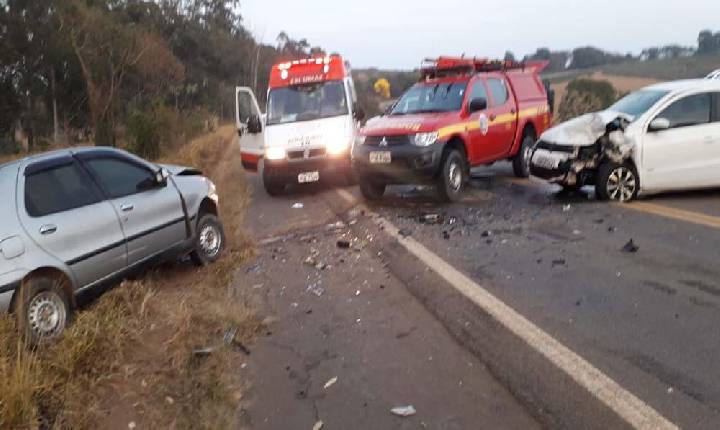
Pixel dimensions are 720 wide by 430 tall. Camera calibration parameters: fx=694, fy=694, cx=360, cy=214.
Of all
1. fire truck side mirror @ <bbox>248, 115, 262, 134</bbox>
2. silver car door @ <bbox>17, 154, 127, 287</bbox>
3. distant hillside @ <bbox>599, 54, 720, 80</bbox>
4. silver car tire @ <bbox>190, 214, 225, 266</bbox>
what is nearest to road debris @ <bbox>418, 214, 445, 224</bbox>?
silver car tire @ <bbox>190, 214, 225, 266</bbox>

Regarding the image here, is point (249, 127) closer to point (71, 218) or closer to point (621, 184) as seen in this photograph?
point (621, 184)

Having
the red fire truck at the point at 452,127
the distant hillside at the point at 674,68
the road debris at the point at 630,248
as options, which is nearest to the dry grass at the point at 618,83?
the distant hillside at the point at 674,68

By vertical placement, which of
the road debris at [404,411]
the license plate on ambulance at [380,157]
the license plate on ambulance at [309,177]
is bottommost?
the license plate on ambulance at [309,177]

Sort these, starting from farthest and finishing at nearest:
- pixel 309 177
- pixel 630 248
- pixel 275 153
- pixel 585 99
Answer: pixel 585 99 < pixel 275 153 < pixel 309 177 < pixel 630 248

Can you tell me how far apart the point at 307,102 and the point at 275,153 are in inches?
54.3

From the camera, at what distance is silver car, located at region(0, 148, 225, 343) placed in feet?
16.8

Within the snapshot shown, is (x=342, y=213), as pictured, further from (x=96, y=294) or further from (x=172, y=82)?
(x=172, y=82)

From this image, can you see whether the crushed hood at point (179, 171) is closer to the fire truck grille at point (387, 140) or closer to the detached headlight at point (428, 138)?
the fire truck grille at point (387, 140)

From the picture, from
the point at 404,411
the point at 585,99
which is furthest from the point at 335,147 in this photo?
the point at 585,99

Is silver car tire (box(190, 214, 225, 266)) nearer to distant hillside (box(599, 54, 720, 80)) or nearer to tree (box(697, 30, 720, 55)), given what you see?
distant hillside (box(599, 54, 720, 80))

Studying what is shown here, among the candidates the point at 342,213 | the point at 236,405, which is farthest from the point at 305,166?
the point at 236,405

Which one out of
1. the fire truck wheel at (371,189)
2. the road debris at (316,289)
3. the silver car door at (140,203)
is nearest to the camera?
the silver car door at (140,203)

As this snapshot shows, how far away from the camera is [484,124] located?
11258 millimetres

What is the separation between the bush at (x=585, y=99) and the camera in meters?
19.4
